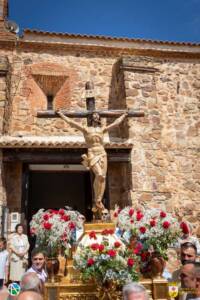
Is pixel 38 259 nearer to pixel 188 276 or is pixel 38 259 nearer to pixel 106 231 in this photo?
pixel 106 231

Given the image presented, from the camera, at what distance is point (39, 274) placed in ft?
15.1

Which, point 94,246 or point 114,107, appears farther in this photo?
point 114,107

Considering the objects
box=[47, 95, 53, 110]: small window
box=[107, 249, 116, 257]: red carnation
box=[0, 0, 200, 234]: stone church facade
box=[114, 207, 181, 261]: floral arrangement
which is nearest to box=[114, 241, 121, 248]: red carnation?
box=[107, 249, 116, 257]: red carnation

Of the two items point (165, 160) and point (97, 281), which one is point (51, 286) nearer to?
point (97, 281)

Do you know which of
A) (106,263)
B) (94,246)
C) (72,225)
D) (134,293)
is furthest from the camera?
(72,225)

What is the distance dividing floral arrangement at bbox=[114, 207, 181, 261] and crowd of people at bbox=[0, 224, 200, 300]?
9.0 inches

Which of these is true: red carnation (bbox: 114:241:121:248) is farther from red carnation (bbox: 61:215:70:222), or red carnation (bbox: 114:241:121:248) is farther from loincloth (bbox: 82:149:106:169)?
loincloth (bbox: 82:149:106:169)

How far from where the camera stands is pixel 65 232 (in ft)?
14.9

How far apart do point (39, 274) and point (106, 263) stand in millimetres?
1345

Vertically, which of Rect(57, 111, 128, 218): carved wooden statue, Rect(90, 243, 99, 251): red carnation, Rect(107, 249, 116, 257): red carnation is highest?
Rect(57, 111, 128, 218): carved wooden statue

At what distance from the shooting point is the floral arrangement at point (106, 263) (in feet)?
12.1

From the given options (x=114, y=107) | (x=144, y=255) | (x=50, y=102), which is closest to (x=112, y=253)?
(x=144, y=255)

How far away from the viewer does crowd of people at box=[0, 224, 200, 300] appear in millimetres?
2503

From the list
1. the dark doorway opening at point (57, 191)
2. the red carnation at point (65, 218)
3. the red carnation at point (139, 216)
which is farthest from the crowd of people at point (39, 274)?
the dark doorway opening at point (57, 191)
